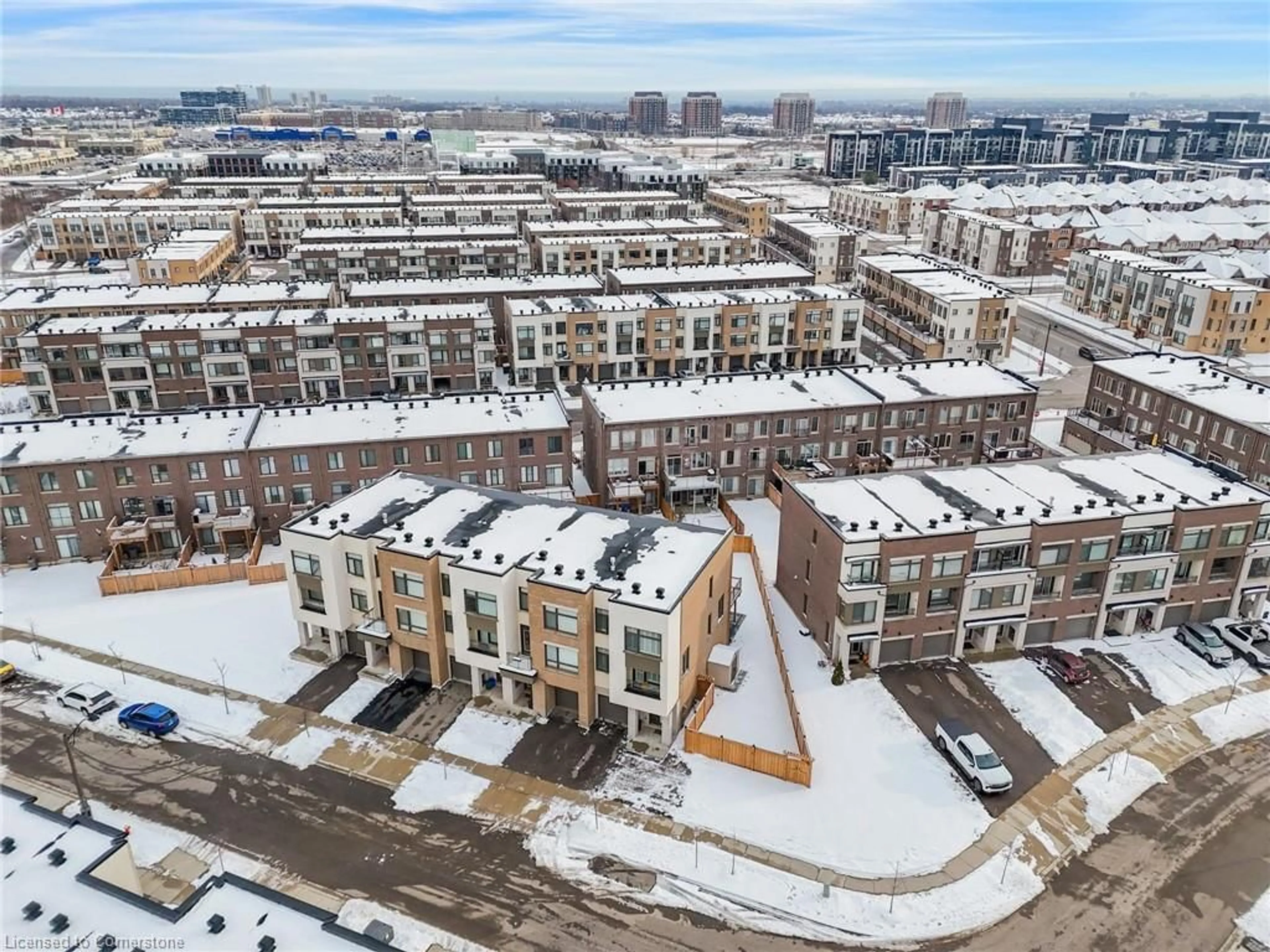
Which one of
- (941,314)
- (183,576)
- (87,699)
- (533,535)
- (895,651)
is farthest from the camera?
(941,314)

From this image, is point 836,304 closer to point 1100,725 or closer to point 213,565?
point 1100,725

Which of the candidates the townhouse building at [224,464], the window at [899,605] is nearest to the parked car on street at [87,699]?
the townhouse building at [224,464]

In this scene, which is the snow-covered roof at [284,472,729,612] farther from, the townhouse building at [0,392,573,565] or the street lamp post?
the street lamp post

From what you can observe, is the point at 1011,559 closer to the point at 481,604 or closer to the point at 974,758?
the point at 974,758

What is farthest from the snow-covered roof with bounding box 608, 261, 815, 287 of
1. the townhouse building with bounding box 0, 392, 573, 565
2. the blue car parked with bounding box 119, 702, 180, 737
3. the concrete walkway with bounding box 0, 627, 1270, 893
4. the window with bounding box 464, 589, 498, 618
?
the blue car parked with bounding box 119, 702, 180, 737

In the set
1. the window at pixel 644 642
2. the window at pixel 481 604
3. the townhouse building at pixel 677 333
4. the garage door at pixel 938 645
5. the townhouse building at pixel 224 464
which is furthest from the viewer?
the townhouse building at pixel 677 333

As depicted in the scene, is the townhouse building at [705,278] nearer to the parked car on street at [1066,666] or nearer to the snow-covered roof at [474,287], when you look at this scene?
the snow-covered roof at [474,287]

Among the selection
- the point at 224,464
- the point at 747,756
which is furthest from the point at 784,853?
the point at 224,464
